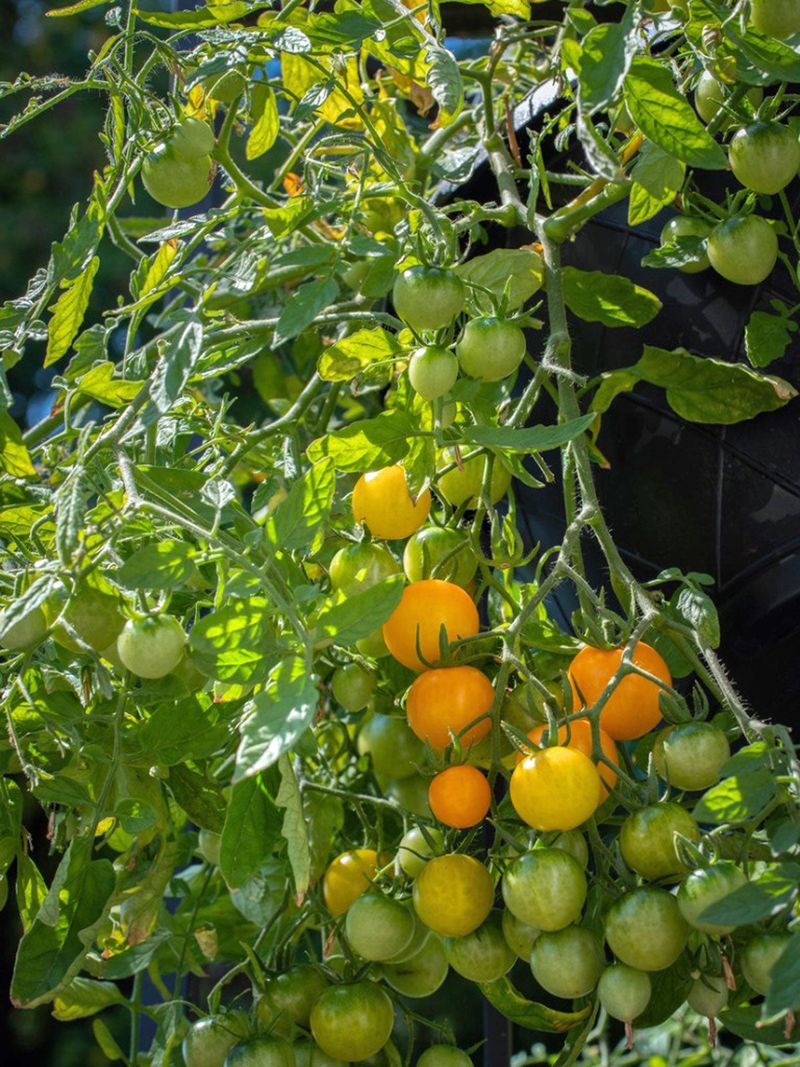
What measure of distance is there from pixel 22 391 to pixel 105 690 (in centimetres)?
266

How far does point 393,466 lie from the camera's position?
1.92 feet

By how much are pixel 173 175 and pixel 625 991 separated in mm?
401

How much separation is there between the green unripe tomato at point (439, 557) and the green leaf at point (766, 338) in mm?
168

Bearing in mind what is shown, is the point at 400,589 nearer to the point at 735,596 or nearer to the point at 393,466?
the point at 393,466

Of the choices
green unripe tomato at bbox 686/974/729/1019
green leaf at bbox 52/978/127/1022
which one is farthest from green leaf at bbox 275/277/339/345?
green leaf at bbox 52/978/127/1022

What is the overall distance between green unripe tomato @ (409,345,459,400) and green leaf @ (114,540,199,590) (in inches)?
5.3

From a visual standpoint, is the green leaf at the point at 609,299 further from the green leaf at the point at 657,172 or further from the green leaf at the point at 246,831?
the green leaf at the point at 246,831

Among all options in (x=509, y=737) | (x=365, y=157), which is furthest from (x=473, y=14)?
(x=509, y=737)

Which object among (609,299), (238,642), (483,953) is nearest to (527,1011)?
(483,953)

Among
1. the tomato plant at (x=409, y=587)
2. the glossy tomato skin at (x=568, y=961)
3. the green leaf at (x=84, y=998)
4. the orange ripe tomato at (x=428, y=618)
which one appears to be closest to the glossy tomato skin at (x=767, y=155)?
the tomato plant at (x=409, y=587)

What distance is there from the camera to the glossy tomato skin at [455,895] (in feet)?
1.74

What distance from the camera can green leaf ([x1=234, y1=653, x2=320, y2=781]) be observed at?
380mm

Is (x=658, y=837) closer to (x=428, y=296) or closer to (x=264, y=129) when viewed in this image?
(x=428, y=296)

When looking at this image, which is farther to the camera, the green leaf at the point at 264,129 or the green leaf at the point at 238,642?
the green leaf at the point at 264,129
